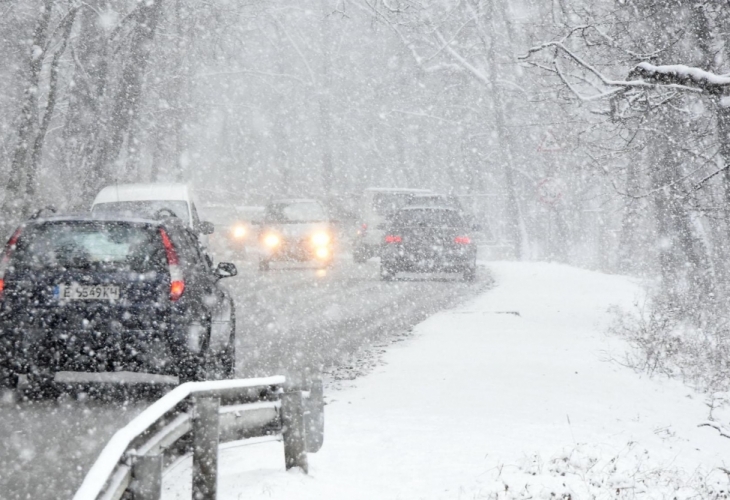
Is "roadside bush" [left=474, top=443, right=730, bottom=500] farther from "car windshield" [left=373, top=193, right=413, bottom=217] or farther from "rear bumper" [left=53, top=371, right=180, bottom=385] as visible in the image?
"car windshield" [left=373, top=193, right=413, bottom=217]

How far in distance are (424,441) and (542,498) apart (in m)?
1.26

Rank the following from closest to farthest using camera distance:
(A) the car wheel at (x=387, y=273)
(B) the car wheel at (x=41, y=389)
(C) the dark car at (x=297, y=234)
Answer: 1. (B) the car wheel at (x=41, y=389)
2. (A) the car wheel at (x=387, y=273)
3. (C) the dark car at (x=297, y=234)

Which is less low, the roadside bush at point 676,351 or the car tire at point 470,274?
the car tire at point 470,274

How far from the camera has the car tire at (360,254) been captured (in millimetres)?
28672

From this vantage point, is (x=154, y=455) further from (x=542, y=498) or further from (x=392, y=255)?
(x=392, y=255)

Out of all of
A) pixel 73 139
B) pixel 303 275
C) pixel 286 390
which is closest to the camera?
pixel 286 390

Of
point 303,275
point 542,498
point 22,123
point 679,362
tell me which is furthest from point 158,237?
point 303,275

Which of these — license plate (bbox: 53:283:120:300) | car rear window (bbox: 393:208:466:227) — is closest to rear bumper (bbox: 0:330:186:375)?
license plate (bbox: 53:283:120:300)

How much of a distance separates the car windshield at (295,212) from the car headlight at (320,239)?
1.46ft

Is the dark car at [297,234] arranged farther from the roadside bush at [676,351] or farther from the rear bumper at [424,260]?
the roadside bush at [676,351]

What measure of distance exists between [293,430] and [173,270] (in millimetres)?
2471

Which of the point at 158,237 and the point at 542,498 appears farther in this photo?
the point at 158,237

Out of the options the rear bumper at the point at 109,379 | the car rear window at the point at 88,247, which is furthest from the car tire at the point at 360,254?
the car rear window at the point at 88,247

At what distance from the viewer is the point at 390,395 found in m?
8.80
